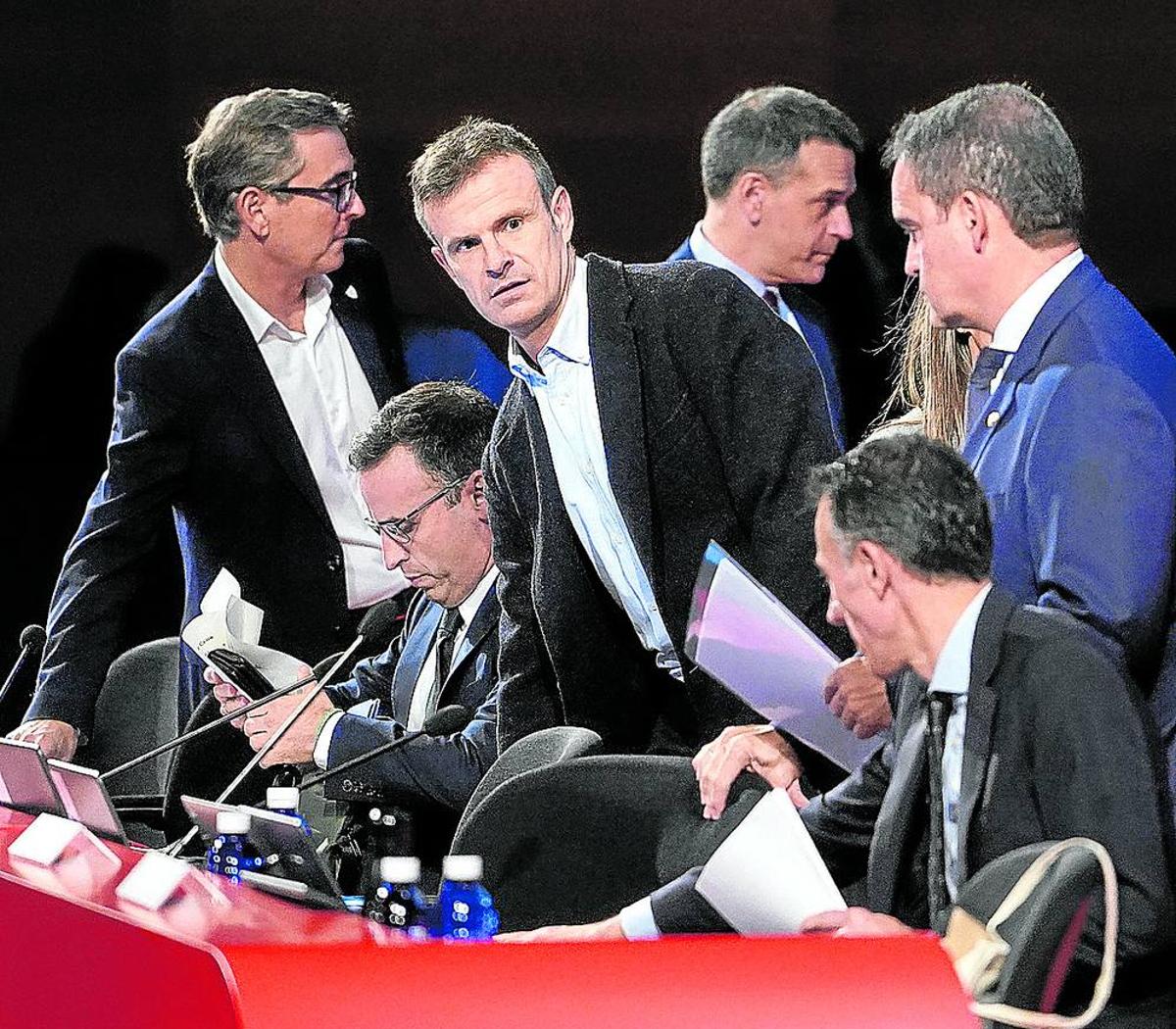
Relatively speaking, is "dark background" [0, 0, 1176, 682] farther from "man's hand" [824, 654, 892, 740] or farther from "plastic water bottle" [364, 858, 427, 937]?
"plastic water bottle" [364, 858, 427, 937]

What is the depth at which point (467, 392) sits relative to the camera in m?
3.71

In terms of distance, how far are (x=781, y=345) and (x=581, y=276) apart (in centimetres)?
37

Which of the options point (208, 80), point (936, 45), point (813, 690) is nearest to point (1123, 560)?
point (813, 690)

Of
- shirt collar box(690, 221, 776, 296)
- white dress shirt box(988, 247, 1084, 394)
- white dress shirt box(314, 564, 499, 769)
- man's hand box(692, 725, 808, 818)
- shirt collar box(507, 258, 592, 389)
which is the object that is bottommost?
white dress shirt box(314, 564, 499, 769)

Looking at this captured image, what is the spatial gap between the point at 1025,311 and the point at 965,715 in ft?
2.16

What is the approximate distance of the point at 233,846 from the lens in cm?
210

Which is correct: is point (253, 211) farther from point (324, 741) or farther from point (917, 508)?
point (917, 508)

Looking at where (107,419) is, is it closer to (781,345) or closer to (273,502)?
(273,502)

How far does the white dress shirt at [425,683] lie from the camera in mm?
3455

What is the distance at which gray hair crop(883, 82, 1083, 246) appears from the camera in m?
2.43

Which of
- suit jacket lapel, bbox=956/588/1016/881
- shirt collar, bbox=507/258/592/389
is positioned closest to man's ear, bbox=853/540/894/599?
suit jacket lapel, bbox=956/588/1016/881

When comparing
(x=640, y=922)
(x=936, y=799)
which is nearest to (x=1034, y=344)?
(x=936, y=799)

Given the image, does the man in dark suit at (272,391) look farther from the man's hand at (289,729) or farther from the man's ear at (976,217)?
the man's ear at (976,217)

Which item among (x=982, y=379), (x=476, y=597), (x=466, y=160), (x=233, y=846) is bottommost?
(x=476, y=597)
